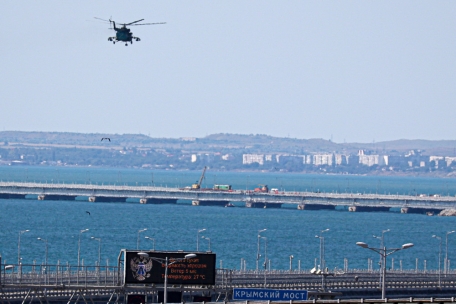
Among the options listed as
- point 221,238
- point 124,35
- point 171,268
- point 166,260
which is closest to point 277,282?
point 124,35

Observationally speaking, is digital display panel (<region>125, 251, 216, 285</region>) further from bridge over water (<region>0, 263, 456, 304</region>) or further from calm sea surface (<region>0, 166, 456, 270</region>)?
calm sea surface (<region>0, 166, 456, 270</region>)

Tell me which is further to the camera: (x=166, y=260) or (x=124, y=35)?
(x=124, y=35)

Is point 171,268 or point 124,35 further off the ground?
point 124,35

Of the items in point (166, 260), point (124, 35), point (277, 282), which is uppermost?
point (124, 35)

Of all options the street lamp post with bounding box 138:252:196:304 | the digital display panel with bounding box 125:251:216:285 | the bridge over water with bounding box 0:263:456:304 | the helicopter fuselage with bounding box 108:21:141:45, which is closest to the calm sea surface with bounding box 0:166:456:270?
the bridge over water with bounding box 0:263:456:304

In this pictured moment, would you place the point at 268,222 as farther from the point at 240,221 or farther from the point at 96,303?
the point at 96,303

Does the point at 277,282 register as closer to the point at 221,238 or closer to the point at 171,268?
the point at 171,268

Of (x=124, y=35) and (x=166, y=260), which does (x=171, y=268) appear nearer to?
(x=166, y=260)

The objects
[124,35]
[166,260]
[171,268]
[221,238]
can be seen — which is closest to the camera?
[166,260]

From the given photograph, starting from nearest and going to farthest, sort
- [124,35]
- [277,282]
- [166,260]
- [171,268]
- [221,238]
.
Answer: [166,260] → [171,268] → [124,35] → [277,282] → [221,238]

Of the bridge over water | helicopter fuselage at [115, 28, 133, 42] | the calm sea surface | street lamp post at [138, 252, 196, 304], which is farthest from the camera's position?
the calm sea surface
